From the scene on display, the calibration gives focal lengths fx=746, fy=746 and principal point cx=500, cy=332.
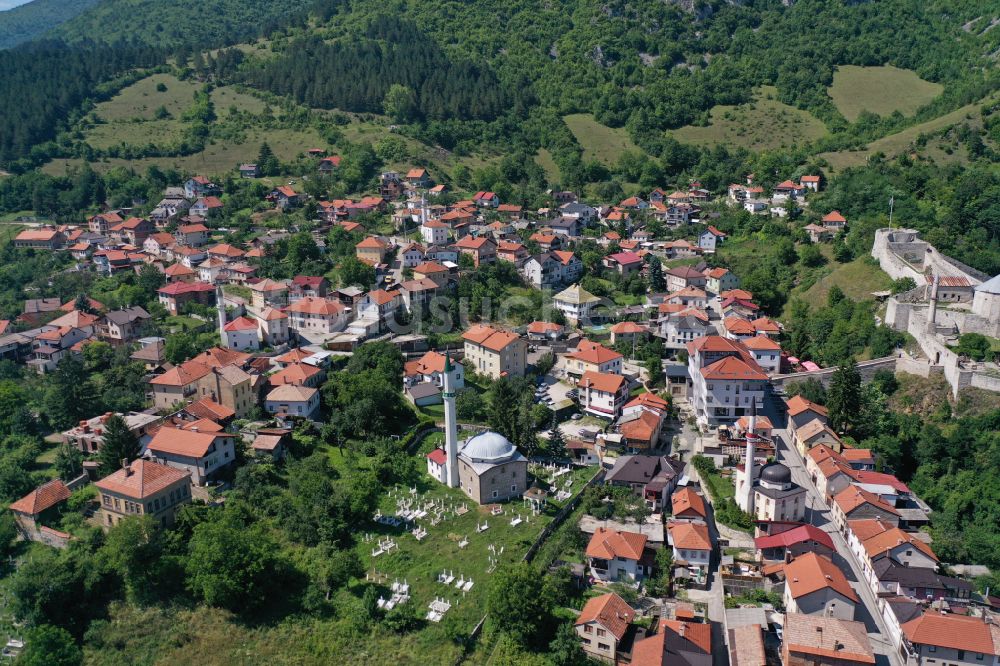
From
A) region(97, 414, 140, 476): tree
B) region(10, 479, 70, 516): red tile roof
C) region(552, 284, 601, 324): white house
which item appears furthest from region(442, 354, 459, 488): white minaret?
region(552, 284, 601, 324): white house

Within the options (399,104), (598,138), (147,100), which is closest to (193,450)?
(399,104)

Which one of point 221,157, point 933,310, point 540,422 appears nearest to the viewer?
point 540,422

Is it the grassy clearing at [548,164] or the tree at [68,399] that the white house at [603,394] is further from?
the grassy clearing at [548,164]

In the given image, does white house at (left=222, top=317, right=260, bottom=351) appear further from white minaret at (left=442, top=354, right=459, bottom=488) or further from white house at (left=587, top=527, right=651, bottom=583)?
white house at (left=587, top=527, right=651, bottom=583)

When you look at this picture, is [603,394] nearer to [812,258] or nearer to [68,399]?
[812,258]

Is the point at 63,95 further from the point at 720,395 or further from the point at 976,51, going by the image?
the point at 976,51
